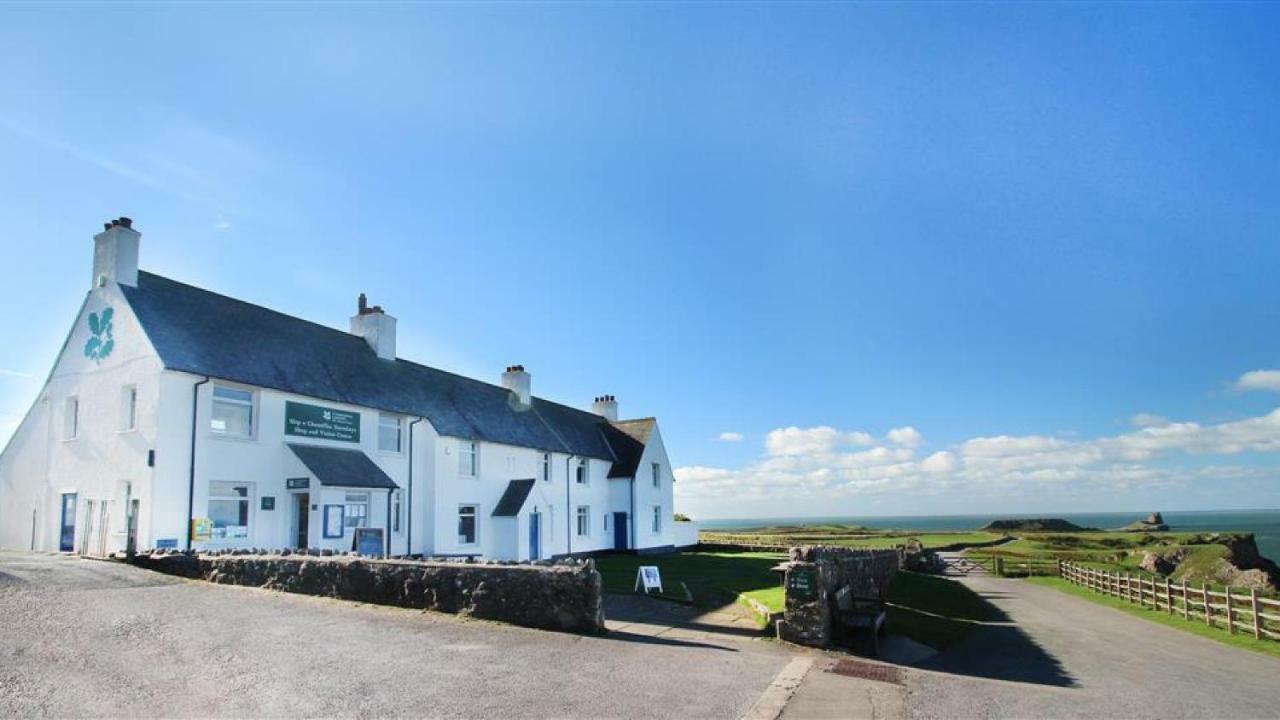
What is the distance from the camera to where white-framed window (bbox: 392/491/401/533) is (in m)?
26.5

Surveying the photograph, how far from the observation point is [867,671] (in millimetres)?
11703

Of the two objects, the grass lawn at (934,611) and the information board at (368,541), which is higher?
the information board at (368,541)

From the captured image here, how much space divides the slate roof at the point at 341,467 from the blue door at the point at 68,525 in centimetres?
559

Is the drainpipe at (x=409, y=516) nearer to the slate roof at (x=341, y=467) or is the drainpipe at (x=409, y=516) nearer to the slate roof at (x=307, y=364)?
the slate roof at (x=307, y=364)

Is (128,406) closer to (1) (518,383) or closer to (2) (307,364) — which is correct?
(2) (307,364)

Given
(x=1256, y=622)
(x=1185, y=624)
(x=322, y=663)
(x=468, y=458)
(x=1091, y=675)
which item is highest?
(x=468, y=458)

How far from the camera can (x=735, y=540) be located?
53.3 metres

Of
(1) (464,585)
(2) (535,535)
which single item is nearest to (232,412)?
(1) (464,585)

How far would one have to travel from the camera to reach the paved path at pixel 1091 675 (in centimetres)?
1052

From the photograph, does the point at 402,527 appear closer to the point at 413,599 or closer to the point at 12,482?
the point at 12,482

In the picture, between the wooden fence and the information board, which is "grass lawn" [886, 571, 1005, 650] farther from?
the information board

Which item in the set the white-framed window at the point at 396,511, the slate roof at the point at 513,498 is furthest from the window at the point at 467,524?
the white-framed window at the point at 396,511

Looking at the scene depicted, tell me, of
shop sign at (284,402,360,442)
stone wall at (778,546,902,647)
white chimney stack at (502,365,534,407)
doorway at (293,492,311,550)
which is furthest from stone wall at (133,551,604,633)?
white chimney stack at (502,365,534,407)

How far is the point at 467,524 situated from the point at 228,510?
10.6 meters
